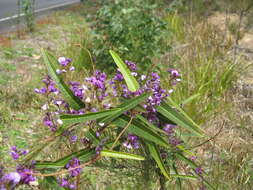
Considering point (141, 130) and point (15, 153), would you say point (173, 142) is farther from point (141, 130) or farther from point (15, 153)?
point (15, 153)

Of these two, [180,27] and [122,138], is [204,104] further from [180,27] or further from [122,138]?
[180,27]

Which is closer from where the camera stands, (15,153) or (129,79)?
(15,153)

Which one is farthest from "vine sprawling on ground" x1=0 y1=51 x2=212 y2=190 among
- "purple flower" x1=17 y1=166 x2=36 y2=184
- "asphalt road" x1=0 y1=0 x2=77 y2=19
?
"asphalt road" x1=0 y1=0 x2=77 y2=19

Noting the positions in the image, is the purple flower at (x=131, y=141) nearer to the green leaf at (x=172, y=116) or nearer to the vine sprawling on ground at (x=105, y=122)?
the vine sprawling on ground at (x=105, y=122)

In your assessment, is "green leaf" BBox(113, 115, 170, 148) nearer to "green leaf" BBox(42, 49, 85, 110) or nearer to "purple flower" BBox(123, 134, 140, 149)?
"purple flower" BBox(123, 134, 140, 149)

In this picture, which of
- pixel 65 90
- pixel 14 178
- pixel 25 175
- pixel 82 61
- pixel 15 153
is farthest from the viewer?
pixel 82 61

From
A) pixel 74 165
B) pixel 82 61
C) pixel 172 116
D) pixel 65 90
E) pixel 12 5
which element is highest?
pixel 12 5

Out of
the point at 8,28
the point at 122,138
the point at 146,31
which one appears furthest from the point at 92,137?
the point at 8,28

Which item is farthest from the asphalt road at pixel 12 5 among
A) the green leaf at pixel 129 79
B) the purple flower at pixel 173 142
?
the purple flower at pixel 173 142

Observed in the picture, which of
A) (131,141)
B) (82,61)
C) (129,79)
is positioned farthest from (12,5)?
(131,141)
